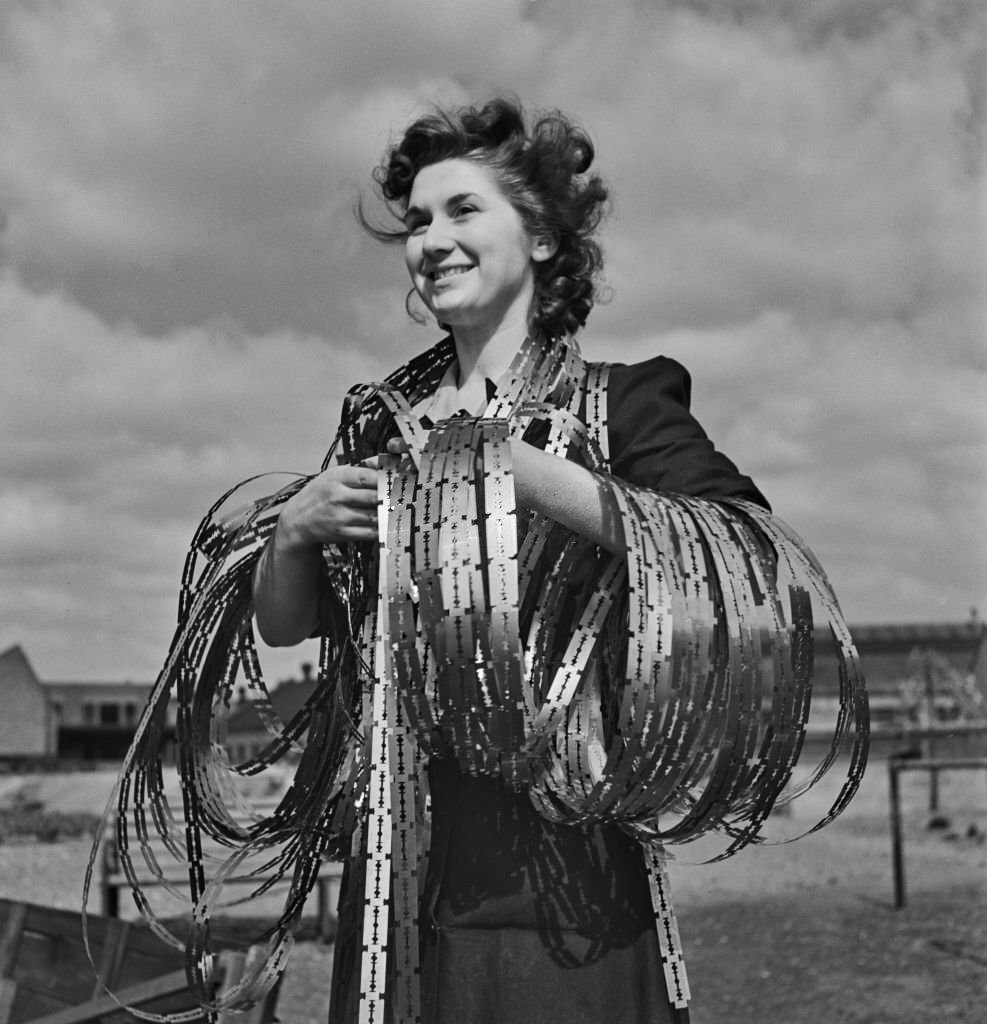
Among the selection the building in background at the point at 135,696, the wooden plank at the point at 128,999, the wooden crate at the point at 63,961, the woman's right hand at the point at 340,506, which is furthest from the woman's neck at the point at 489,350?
the building in background at the point at 135,696

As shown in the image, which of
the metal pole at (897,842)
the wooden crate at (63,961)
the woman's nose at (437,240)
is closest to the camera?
the woman's nose at (437,240)

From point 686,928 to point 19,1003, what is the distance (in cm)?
798

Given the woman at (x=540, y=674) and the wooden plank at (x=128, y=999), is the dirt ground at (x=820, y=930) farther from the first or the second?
the woman at (x=540, y=674)

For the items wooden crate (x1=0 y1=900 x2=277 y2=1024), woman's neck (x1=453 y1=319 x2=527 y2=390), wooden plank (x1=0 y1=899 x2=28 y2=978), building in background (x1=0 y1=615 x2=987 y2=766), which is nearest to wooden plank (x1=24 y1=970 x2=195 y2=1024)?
wooden crate (x1=0 y1=900 x2=277 y2=1024)

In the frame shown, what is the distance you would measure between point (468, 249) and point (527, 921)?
2.78 ft

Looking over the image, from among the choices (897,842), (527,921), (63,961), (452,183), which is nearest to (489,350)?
(452,183)

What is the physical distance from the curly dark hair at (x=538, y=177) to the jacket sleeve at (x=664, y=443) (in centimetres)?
19

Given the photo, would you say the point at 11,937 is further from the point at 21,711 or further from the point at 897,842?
the point at 21,711

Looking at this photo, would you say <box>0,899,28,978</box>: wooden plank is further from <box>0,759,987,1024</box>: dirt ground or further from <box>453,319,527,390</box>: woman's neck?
<box>453,319,527,390</box>: woman's neck

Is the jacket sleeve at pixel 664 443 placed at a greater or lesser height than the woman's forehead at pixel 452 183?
lesser

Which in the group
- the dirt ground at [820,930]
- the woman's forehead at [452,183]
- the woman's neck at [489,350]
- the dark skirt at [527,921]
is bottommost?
the dirt ground at [820,930]

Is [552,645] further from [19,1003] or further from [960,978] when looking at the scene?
[960,978]

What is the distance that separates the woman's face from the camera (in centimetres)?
185

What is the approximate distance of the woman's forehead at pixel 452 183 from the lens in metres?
1.89
